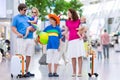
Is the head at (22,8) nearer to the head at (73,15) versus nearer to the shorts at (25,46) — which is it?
the shorts at (25,46)

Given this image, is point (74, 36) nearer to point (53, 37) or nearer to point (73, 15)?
point (73, 15)

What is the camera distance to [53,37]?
1011cm

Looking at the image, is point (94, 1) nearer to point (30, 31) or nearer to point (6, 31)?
point (6, 31)

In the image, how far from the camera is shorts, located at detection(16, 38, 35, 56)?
9.63 metres

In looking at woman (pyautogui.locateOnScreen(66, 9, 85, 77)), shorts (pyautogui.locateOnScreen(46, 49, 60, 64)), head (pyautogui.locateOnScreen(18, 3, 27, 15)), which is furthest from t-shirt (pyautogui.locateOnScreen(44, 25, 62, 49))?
head (pyautogui.locateOnScreen(18, 3, 27, 15))

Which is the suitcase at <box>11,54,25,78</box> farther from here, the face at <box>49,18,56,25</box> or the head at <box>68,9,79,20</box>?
the head at <box>68,9,79,20</box>

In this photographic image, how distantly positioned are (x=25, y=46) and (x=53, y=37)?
89 cm

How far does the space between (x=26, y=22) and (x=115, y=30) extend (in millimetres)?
46228

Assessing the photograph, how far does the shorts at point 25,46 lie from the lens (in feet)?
31.6

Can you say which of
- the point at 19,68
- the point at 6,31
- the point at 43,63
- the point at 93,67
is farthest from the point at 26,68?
the point at 6,31

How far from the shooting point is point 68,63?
1566 cm

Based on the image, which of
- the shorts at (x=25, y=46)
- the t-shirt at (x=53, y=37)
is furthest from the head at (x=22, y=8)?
the t-shirt at (x=53, y=37)

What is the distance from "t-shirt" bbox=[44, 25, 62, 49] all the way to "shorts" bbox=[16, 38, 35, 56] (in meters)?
0.55

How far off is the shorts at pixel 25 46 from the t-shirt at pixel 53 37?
55 cm
